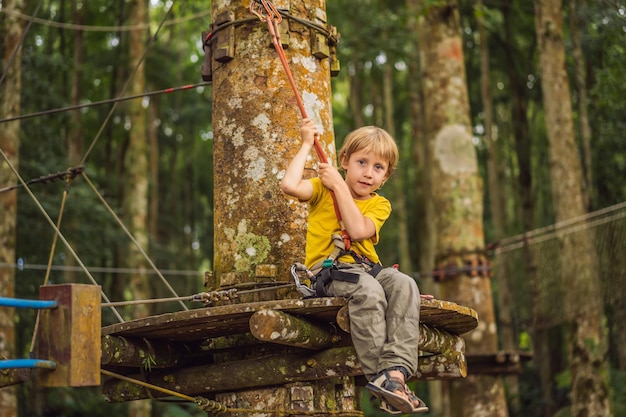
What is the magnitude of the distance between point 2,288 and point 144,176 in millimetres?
4732

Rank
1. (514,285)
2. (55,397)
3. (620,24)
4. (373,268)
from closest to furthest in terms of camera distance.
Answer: (373,268) → (620,24) → (514,285) → (55,397)

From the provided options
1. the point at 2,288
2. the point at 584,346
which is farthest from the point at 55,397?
the point at 584,346

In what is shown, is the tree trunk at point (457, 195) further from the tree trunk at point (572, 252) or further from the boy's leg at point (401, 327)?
the boy's leg at point (401, 327)

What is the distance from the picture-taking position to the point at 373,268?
3434mm

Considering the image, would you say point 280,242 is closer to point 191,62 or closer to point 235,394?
point 235,394

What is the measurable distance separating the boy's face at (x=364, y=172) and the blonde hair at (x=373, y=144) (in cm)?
2

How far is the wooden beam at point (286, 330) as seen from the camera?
3.06 metres

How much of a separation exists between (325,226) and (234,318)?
22.8 inches

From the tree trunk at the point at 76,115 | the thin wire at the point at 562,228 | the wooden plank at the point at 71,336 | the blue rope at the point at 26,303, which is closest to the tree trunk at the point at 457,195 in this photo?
the thin wire at the point at 562,228

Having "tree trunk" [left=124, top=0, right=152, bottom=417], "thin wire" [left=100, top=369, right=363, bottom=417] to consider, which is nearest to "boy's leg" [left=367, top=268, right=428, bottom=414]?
"thin wire" [left=100, top=369, right=363, bottom=417]

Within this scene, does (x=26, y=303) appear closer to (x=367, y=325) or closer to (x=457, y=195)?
(x=367, y=325)

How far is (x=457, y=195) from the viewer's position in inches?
296

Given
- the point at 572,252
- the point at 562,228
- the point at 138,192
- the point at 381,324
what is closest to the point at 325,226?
the point at 381,324

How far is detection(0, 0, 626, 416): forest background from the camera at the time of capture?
11.7 metres
